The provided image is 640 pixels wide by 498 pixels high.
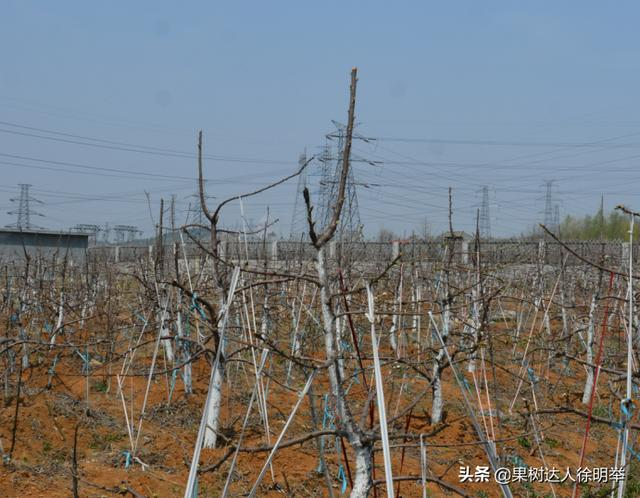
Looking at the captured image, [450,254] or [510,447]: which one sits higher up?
[450,254]

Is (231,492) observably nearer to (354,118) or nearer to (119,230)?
(354,118)

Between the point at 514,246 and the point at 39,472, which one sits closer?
the point at 39,472

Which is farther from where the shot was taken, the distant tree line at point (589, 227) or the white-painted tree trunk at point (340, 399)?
the distant tree line at point (589, 227)

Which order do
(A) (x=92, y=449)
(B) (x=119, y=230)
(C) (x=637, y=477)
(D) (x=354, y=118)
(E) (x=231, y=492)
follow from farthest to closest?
(B) (x=119, y=230), (C) (x=637, y=477), (A) (x=92, y=449), (E) (x=231, y=492), (D) (x=354, y=118)

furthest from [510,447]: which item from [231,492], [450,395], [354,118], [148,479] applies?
[354,118]

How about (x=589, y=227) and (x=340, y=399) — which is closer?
(x=340, y=399)

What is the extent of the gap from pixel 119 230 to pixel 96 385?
3410 centimetres

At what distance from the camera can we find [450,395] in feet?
23.5

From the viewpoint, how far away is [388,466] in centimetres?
135

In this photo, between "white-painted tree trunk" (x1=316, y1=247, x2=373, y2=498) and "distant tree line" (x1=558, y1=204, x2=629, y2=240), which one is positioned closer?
"white-painted tree trunk" (x1=316, y1=247, x2=373, y2=498)

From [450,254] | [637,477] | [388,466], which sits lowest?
[637,477]

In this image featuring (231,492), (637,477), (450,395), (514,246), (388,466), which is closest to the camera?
(388,466)

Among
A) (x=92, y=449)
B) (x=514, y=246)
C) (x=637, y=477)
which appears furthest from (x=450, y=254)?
(x=514, y=246)

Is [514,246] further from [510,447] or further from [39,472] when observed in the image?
[39,472]
